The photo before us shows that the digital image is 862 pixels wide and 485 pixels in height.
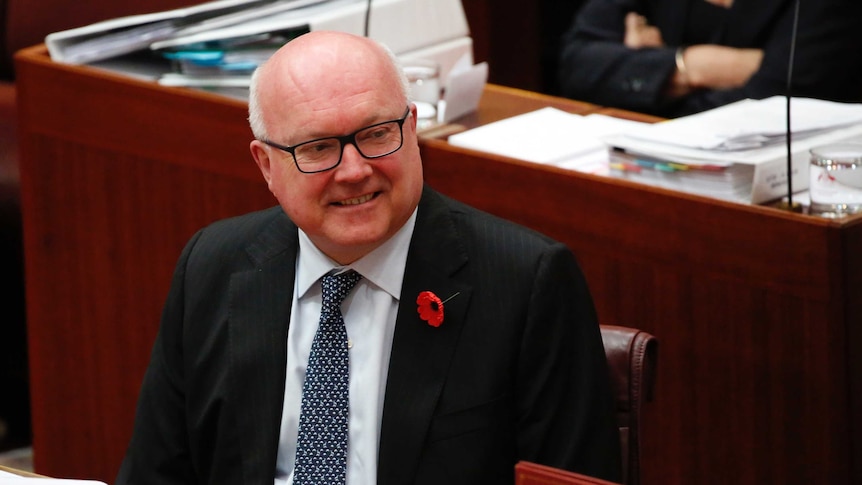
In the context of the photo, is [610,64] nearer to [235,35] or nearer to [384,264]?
[235,35]

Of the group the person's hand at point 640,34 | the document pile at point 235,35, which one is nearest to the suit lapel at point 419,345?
the document pile at point 235,35

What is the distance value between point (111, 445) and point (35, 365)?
0.28 m

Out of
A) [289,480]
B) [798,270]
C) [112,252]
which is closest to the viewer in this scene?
[289,480]

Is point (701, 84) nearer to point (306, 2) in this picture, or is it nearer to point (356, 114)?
point (306, 2)

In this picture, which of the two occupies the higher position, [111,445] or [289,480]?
[289,480]

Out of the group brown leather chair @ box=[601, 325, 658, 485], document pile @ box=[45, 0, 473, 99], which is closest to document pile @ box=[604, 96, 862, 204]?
brown leather chair @ box=[601, 325, 658, 485]

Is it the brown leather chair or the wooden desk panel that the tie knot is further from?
the wooden desk panel

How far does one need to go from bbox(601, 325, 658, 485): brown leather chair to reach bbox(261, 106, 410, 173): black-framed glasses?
433 mm

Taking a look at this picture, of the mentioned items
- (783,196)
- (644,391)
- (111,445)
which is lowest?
(111,445)

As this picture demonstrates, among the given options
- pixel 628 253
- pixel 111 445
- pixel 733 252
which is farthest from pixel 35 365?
pixel 733 252

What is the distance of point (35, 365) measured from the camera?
333cm

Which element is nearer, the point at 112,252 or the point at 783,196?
the point at 783,196

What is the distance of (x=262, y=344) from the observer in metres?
2.00

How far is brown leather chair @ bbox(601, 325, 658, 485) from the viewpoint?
194cm
